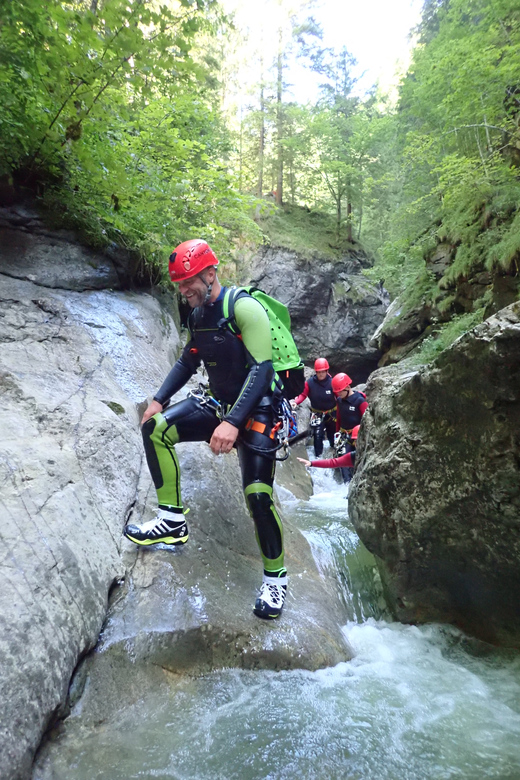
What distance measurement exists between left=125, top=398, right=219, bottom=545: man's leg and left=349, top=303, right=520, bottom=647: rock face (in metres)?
2.06

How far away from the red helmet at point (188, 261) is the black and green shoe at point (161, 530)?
1900 millimetres

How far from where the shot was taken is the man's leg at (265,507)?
327 centimetres

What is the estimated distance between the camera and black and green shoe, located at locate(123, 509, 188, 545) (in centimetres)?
332

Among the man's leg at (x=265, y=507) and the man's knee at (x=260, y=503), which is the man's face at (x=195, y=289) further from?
the man's knee at (x=260, y=503)

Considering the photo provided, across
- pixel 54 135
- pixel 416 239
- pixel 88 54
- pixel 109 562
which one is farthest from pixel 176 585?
pixel 416 239

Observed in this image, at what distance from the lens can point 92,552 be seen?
113 inches

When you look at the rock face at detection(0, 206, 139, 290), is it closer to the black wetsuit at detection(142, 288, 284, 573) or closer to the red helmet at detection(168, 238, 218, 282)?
the red helmet at detection(168, 238, 218, 282)

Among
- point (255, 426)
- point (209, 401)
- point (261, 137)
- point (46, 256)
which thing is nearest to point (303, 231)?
point (261, 137)

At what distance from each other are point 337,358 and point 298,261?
236 inches

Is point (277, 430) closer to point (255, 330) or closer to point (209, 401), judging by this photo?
point (209, 401)

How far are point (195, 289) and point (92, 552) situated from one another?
2055 mm

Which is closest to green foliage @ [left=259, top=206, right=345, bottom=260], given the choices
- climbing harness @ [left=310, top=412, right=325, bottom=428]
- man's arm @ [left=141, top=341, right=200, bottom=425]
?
climbing harness @ [left=310, top=412, right=325, bottom=428]

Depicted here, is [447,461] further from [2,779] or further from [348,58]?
[348,58]

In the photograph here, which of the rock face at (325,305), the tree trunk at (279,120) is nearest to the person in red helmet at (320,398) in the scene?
the rock face at (325,305)
